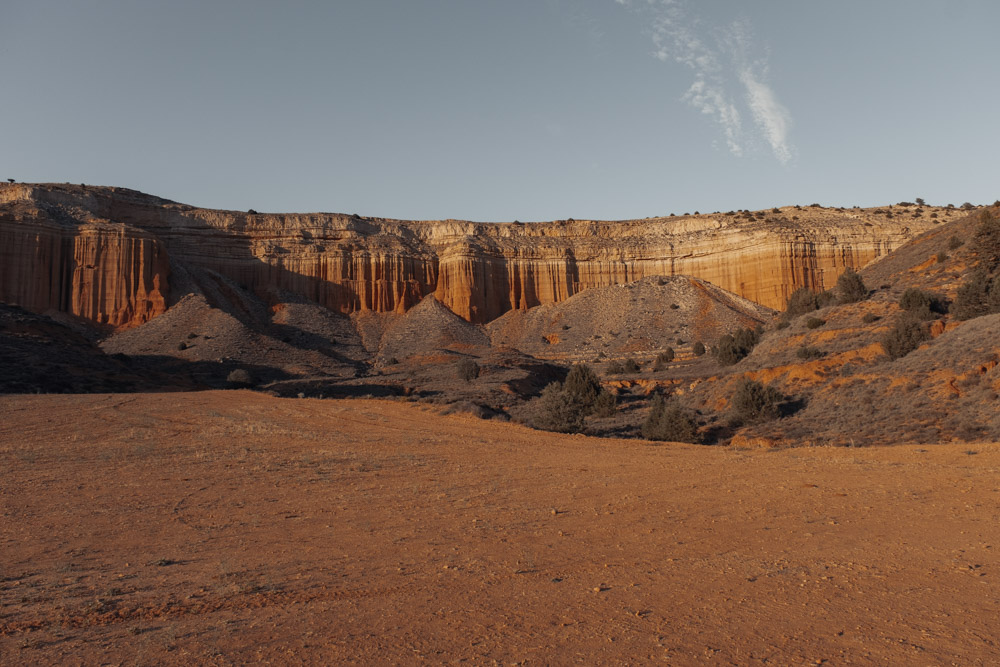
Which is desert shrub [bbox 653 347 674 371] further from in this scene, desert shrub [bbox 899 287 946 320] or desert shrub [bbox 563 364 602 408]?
desert shrub [bbox 899 287 946 320]

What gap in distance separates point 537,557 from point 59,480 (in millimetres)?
8134

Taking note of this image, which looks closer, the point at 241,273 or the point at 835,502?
the point at 835,502

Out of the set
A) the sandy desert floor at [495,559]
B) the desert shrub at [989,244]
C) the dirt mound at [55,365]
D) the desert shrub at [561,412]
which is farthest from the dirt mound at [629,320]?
the sandy desert floor at [495,559]

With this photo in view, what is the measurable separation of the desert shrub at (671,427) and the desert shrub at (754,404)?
1.45 meters

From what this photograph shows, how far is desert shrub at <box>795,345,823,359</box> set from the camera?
24195 mm

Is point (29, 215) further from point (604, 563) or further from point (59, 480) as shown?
point (604, 563)

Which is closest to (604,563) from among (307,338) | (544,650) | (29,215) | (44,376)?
(544,650)

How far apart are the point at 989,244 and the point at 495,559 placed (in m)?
31.5

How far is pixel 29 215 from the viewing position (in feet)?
192

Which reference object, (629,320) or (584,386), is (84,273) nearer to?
(629,320)

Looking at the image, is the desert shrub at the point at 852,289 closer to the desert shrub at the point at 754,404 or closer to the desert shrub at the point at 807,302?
the desert shrub at the point at 807,302

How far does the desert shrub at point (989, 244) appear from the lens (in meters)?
27.7

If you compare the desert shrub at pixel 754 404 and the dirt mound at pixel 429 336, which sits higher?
the dirt mound at pixel 429 336

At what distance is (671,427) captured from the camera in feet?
64.1
